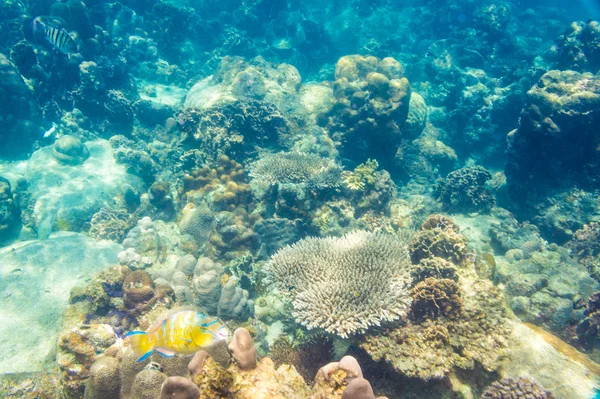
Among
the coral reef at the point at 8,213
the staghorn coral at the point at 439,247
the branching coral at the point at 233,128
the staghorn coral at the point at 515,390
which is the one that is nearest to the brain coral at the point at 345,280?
the staghorn coral at the point at 439,247

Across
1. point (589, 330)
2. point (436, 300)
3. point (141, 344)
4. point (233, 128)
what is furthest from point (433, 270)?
point (233, 128)

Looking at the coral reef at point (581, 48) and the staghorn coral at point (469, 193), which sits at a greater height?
the coral reef at point (581, 48)

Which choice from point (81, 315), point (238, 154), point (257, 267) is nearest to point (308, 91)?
point (238, 154)

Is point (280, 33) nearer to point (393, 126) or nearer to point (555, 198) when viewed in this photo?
point (393, 126)

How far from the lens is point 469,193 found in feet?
29.0

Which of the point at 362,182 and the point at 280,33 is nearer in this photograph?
the point at 362,182

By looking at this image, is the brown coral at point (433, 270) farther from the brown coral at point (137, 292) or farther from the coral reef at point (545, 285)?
the brown coral at point (137, 292)

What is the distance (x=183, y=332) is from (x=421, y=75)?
64.0 ft

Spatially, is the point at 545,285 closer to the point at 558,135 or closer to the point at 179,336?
the point at 558,135

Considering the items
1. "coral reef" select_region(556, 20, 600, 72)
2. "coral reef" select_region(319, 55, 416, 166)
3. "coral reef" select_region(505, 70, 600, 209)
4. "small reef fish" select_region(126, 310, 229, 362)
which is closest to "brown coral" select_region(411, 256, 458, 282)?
"small reef fish" select_region(126, 310, 229, 362)

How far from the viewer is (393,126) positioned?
9078 mm

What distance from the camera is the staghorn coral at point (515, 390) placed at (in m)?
3.43

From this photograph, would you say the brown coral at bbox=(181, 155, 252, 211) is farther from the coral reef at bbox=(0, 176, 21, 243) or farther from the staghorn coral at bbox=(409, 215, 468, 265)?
the coral reef at bbox=(0, 176, 21, 243)

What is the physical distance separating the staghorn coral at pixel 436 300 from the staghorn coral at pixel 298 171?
3.39 m
